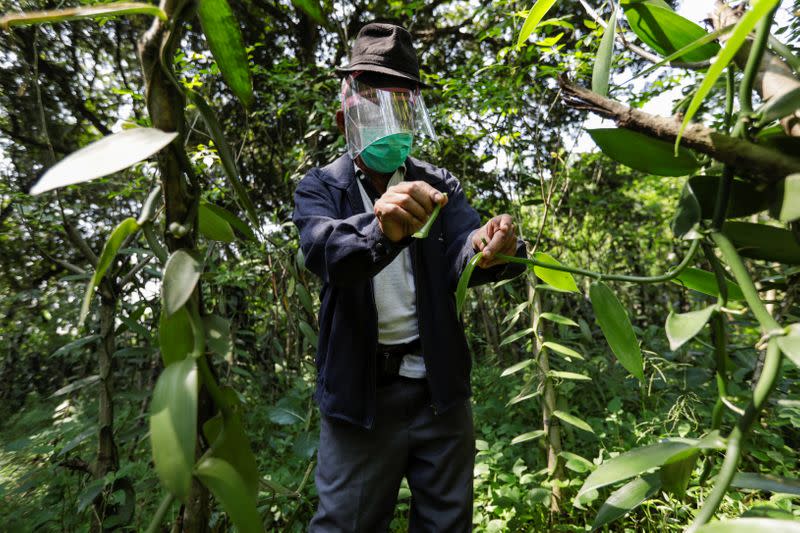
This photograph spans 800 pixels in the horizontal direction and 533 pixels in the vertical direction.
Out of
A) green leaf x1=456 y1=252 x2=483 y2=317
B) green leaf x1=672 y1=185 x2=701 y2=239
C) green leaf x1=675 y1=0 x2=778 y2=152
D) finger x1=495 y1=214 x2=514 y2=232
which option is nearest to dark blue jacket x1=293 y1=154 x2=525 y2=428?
finger x1=495 y1=214 x2=514 y2=232

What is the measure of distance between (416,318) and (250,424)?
1.28 m

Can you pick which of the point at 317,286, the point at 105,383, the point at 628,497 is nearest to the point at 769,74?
the point at 628,497

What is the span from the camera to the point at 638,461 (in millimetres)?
259

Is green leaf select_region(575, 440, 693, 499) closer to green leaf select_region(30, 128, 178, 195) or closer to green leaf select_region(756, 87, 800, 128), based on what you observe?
Answer: green leaf select_region(756, 87, 800, 128)

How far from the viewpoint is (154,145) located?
23cm

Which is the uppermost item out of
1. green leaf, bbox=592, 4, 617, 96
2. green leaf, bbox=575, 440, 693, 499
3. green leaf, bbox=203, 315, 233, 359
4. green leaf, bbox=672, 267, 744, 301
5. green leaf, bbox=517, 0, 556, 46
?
green leaf, bbox=517, 0, 556, 46

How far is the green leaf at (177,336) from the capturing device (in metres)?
0.25

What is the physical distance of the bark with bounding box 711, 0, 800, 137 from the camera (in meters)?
0.25

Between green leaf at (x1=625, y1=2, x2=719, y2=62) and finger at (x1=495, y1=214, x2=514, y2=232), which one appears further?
finger at (x1=495, y1=214, x2=514, y2=232)

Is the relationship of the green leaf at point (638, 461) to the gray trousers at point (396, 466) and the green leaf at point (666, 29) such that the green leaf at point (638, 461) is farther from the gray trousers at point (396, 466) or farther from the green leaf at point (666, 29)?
the gray trousers at point (396, 466)

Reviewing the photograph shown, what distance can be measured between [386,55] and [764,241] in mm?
724

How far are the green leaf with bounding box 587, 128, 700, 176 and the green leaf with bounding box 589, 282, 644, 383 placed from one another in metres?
0.08

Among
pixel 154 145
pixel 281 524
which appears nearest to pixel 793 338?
pixel 154 145

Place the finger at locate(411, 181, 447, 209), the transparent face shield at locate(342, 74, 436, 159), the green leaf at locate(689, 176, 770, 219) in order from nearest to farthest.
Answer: the green leaf at locate(689, 176, 770, 219), the finger at locate(411, 181, 447, 209), the transparent face shield at locate(342, 74, 436, 159)
